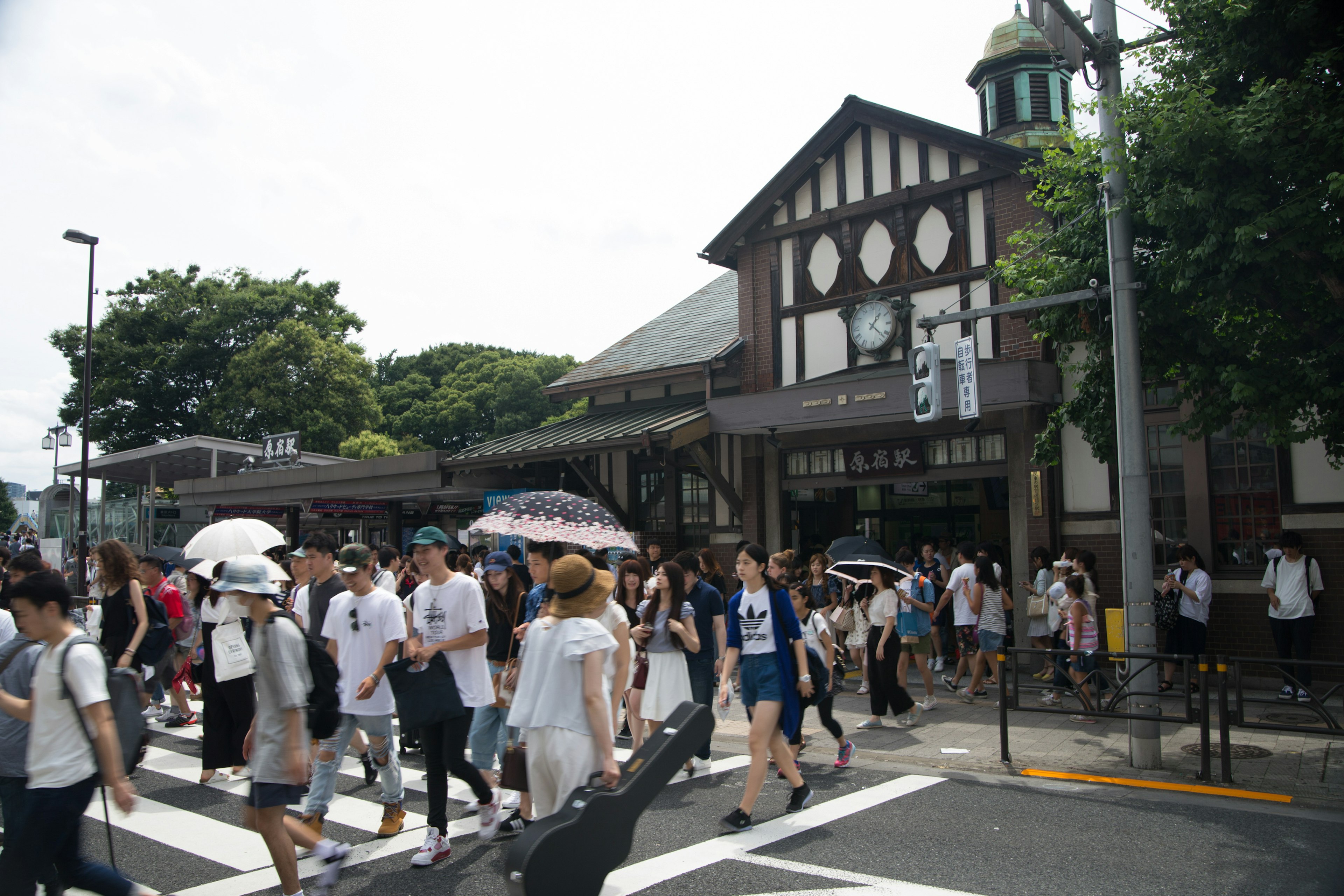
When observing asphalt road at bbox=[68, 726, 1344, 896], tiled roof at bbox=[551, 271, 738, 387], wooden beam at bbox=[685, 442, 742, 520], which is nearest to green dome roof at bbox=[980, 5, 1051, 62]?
tiled roof at bbox=[551, 271, 738, 387]

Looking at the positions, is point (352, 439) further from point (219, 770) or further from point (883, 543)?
point (219, 770)

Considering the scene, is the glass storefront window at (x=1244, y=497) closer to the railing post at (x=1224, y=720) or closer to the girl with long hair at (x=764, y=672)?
the railing post at (x=1224, y=720)

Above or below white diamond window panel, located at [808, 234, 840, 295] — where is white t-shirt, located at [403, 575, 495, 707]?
below

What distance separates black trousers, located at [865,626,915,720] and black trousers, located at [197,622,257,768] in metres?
5.80

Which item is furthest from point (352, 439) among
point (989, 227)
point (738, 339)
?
point (989, 227)

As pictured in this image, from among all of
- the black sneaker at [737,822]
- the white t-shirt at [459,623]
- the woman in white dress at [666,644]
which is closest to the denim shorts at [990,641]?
the woman in white dress at [666,644]

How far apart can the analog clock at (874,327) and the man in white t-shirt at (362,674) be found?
9978 mm

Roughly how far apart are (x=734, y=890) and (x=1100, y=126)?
716 cm

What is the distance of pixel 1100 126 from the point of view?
8141 mm

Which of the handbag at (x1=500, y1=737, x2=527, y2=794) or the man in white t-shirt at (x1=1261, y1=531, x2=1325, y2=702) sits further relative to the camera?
the man in white t-shirt at (x1=1261, y1=531, x2=1325, y2=702)

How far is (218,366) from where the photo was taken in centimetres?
4003

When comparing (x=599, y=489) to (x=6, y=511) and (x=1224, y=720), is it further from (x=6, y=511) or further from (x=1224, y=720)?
(x=6, y=511)

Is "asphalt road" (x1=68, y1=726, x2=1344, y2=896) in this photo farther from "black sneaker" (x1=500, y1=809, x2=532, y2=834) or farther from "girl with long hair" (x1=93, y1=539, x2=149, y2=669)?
"girl with long hair" (x1=93, y1=539, x2=149, y2=669)

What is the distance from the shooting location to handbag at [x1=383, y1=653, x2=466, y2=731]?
5320 millimetres
